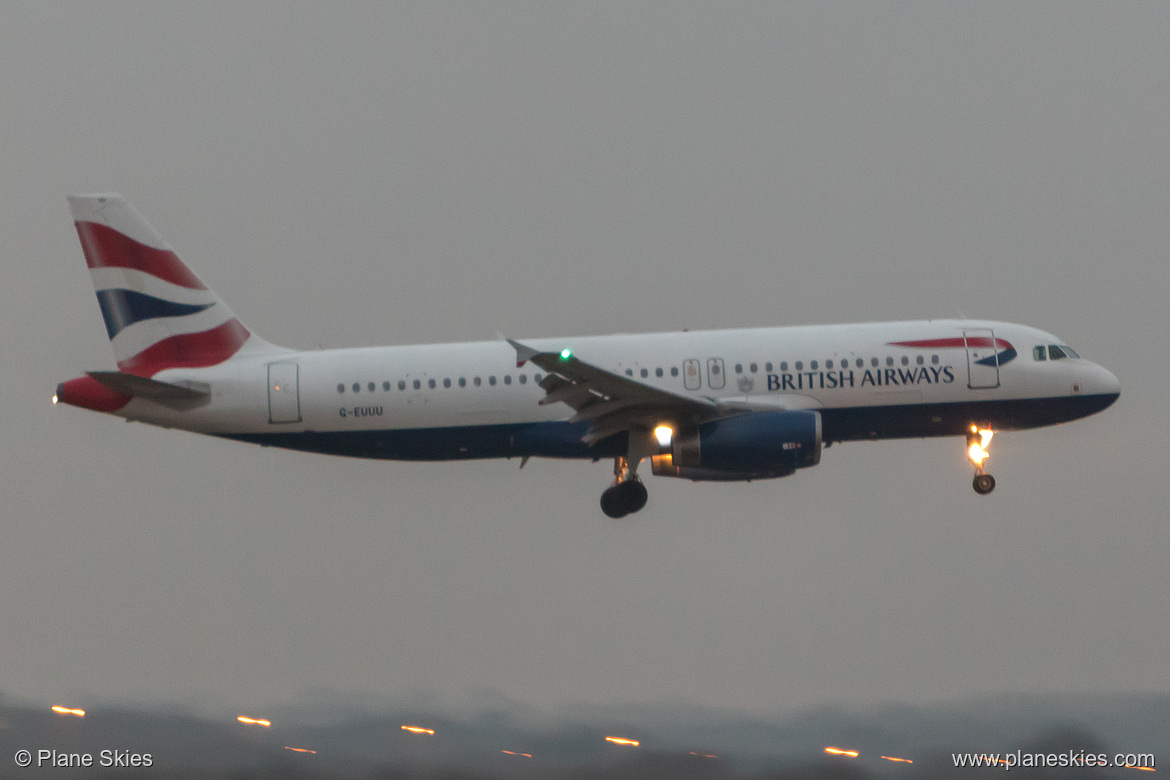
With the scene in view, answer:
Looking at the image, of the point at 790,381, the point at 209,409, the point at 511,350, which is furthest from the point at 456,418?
the point at 790,381

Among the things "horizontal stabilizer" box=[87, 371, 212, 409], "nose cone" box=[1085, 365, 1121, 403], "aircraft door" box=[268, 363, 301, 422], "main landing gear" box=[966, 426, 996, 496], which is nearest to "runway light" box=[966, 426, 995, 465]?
"main landing gear" box=[966, 426, 996, 496]

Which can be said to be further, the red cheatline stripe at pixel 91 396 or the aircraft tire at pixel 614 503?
the aircraft tire at pixel 614 503

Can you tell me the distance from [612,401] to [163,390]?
10.3 m

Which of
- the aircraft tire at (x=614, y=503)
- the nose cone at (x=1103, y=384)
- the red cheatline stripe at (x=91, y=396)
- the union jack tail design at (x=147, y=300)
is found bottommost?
the aircraft tire at (x=614, y=503)

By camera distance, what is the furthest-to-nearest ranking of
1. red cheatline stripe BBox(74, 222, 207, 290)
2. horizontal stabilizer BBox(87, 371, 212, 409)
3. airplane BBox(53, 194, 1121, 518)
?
red cheatline stripe BBox(74, 222, 207, 290) → airplane BBox(53, 194, 1121, 518) → horizontal stabilizer BBox(87, 371, 212, 409)

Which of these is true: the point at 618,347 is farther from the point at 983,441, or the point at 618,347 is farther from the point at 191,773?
the point at 191,773

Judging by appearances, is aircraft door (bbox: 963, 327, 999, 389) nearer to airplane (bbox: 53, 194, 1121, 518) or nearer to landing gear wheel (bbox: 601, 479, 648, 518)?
airplane (bbox: 53, 194, 1121, 518)

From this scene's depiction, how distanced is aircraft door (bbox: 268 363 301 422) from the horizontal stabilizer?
1.50m

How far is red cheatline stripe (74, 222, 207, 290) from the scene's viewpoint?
26906 mm

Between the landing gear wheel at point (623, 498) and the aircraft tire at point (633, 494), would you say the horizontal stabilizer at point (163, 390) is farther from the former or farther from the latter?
the aircraft tire at point (633, 494)

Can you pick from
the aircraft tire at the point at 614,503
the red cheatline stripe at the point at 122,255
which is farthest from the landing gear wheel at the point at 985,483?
the red cheatline stripe at the point at 122,255

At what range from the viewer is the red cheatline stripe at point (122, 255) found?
88.3 feet

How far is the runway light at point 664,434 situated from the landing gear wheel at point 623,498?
227 centimetres

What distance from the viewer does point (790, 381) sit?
2445 centimetres
